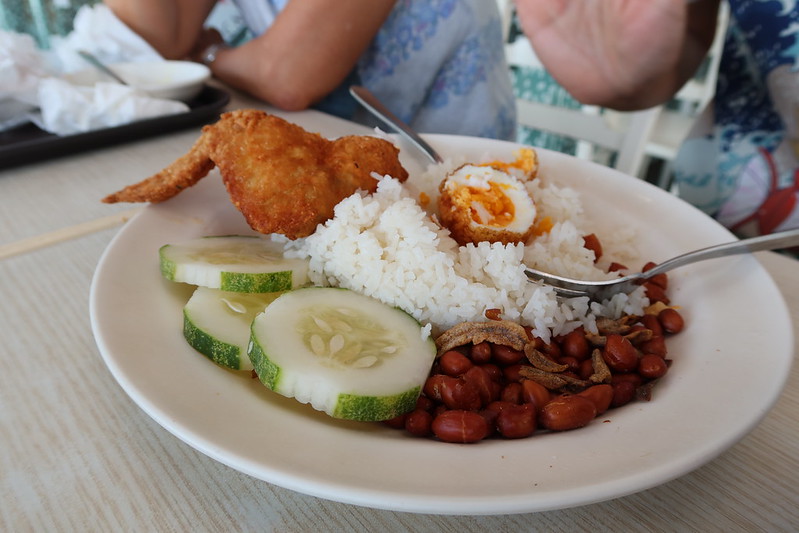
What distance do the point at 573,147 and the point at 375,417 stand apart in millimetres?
4397

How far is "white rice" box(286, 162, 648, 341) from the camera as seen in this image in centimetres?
108

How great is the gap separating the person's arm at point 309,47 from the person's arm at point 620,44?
65cm

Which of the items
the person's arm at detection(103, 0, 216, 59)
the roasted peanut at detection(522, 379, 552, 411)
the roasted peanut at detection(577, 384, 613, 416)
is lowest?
the person's arm at detection(103, 0, 216, 59)

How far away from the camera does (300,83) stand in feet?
7.47

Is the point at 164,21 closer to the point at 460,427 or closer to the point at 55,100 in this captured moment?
the point at 55,100

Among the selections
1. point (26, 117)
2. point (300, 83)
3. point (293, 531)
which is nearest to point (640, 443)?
point (293, 531)

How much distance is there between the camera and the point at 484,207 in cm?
130

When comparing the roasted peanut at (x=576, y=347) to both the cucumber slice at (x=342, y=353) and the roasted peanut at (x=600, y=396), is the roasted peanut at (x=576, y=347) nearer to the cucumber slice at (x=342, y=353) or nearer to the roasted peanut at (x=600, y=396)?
the roasted peanut at (x=600, y=396)

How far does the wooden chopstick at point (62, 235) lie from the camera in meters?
1.35

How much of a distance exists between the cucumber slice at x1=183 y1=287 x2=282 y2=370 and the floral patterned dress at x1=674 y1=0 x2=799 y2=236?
190cm

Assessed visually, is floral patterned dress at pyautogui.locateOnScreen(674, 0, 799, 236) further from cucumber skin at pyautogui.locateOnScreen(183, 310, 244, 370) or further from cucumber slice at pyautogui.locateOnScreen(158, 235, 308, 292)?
cucumber skin at pyautogui.locateOnScreen(183, 310, 244, 370)

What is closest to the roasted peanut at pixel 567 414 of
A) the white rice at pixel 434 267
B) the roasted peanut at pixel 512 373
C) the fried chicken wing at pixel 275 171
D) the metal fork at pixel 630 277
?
the roasted peanut at pixel 512 373

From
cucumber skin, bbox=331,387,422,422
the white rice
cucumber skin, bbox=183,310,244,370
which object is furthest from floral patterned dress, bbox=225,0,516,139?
cucumber skin, bbox=331,387,422,422

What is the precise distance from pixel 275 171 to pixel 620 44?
1616mm
